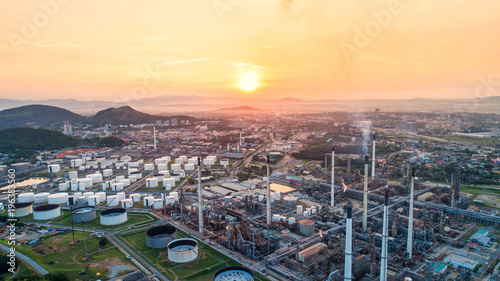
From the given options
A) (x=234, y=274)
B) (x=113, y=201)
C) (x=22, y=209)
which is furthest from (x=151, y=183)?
(x=234, y=274)

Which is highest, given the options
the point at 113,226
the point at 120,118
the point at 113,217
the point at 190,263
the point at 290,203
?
the point at 120,118

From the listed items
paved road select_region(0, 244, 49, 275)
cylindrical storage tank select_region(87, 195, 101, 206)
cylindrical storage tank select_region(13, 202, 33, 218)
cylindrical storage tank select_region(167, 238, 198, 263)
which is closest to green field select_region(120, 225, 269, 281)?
cylindrical storage tank select_region(167, 238, 198, 263)

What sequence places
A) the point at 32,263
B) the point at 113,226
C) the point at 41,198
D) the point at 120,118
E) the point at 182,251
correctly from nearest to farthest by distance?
the point at 32,263, the point at 182,251, the point at 113,226, the point at 41,198, the point at 120,118

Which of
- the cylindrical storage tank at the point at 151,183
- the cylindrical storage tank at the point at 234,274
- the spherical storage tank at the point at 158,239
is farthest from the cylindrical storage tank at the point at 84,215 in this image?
the cylindrical storage tank at the point at 234,274

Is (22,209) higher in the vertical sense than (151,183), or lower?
higher

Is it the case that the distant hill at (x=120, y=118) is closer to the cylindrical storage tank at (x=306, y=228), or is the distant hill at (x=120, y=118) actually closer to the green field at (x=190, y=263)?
the green field at (x=190, y=263)

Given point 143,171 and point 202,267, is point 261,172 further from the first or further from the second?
point 202,267

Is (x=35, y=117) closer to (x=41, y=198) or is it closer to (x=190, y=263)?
(x=41, y=198)
